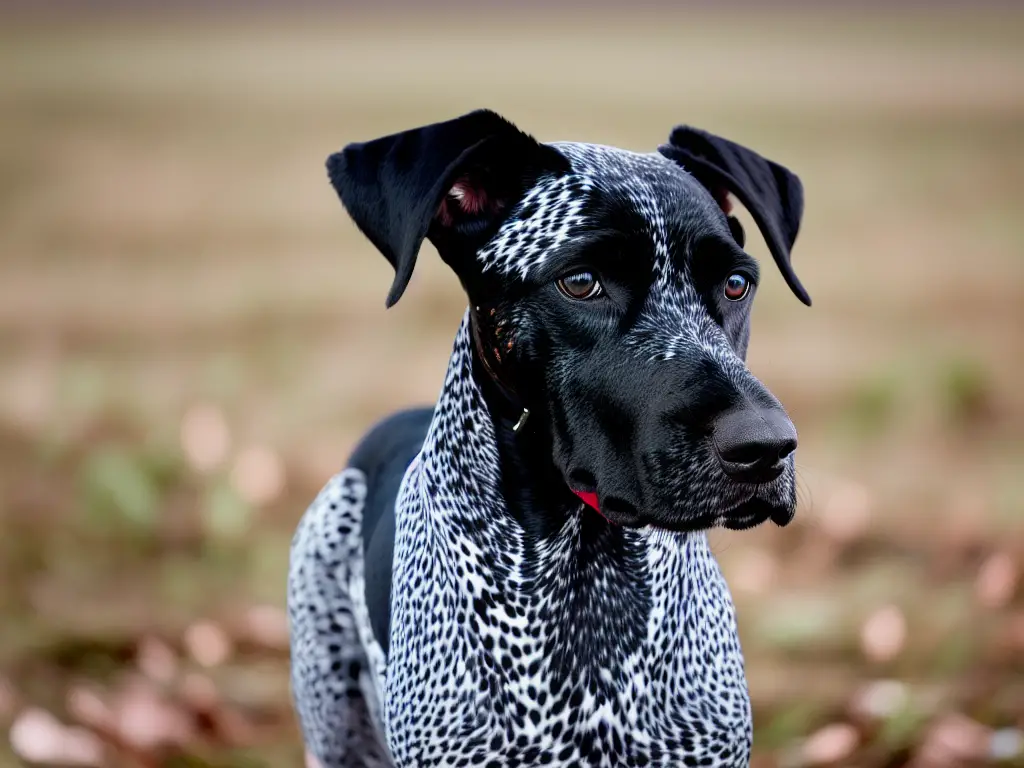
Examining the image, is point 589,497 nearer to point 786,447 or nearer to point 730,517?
point 730,517

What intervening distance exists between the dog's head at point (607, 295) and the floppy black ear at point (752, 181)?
0.5 inches

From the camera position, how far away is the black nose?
277 centimetres

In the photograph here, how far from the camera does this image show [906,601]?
6262 mm

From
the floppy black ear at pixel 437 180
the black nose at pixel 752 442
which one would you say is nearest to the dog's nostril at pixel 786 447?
the black nose at pixel 752 442

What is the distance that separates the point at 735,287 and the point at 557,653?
1.05 m

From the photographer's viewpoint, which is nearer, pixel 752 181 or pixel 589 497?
pixel 589 497

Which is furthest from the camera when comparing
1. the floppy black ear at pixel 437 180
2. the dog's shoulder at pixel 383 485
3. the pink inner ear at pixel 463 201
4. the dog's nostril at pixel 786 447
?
the dog's shoulder at pixel 383 485

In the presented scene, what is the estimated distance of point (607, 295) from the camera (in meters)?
3.09

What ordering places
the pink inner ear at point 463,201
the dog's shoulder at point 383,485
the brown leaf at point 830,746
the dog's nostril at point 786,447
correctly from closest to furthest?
the dog's nostril at point 786,447, the pink inner ear at point 463,201, the dog's shoulder at point 383,485, the brown leaf at point 830,746

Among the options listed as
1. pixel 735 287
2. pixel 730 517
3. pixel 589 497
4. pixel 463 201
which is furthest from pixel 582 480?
pixel 463 201

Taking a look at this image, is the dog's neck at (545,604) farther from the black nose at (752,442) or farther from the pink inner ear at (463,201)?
the black nose at (752,442)

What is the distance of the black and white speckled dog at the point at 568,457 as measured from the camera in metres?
3.03

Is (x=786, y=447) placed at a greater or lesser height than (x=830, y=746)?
greater

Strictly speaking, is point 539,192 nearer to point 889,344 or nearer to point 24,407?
point 24,407
